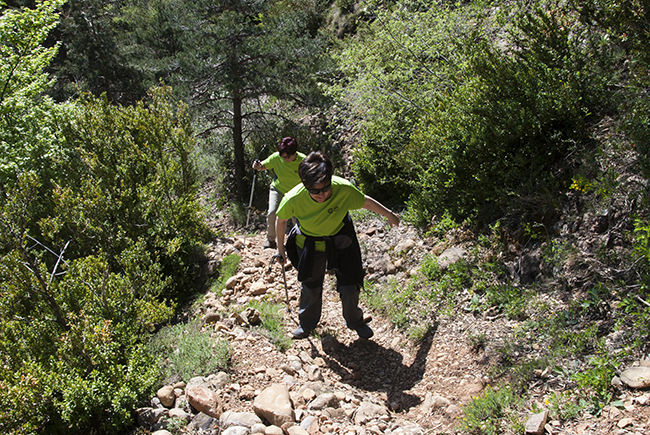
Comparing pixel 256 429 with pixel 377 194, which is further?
pixel 377 194

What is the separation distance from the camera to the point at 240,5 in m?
9.93

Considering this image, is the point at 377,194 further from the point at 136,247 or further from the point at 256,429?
the point at 256,429

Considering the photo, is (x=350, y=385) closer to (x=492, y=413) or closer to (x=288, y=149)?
(x=492, y=413)

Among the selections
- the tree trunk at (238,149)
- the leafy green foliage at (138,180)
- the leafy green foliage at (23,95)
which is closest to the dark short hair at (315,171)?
the leafy green foliage at (138,180)

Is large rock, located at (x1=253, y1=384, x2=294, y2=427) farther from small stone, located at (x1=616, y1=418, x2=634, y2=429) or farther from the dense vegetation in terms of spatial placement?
small stone, located at (x1=616, y1=418, x2=634, y2=429)

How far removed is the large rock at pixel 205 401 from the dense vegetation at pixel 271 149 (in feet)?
1.51

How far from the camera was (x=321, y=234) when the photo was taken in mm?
4055

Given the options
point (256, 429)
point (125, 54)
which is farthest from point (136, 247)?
point (125, 54)

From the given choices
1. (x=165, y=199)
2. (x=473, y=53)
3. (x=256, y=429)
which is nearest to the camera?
(x=256, y=429)

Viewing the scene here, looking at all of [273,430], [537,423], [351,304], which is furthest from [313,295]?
[537,423]

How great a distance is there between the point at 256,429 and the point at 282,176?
3.63 metres

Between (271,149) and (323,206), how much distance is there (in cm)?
743

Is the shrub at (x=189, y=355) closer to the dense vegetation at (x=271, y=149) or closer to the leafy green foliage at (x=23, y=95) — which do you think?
the dense vegetation at (x=271, y=149)

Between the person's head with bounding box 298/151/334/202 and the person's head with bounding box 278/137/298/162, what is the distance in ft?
6.39
